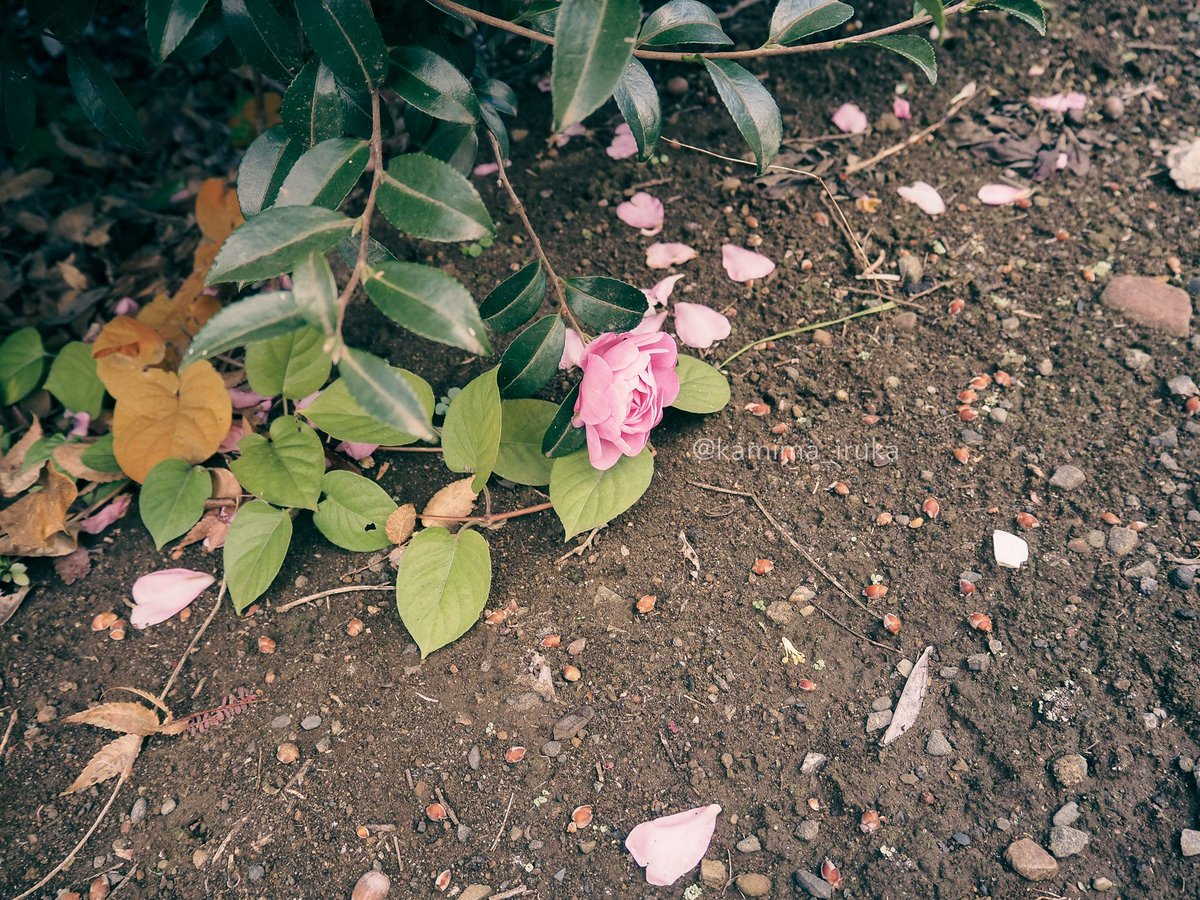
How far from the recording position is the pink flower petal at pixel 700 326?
1542 millimetres

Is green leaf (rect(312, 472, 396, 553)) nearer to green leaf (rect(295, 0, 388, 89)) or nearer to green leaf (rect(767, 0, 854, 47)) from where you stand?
green leaf (rect(295, 0, 388, 89))

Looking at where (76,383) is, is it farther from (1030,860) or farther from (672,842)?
(1030,860)

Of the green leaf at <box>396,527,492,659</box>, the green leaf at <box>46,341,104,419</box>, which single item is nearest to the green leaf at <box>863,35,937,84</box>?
the green leaf at <box>396,527,492,659</box>

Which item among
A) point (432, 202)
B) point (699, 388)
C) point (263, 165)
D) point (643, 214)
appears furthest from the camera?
point (643, 214)

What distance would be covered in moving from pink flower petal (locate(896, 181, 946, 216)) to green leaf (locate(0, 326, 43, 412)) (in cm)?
172

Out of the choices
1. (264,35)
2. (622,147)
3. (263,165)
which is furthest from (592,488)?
(622,147)

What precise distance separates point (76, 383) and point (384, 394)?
1069 millimetres

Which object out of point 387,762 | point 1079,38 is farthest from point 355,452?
point 1079,38

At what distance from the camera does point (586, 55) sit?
0.84m

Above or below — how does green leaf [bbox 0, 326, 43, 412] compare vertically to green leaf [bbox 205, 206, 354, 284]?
below

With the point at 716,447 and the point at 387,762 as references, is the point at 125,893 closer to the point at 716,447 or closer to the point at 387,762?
the point at 387,762

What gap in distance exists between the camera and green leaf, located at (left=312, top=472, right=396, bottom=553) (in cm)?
134

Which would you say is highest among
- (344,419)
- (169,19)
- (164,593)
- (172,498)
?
(169,19)

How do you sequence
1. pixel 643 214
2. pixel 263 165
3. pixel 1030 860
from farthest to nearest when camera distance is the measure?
1. pixel 643 214
2. pixel 263 165
3. pixel 1030 860
